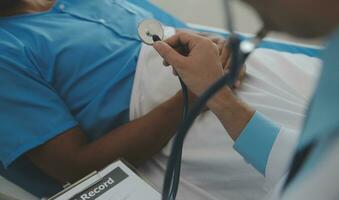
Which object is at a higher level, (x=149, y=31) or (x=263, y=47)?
(x=149, y=31)

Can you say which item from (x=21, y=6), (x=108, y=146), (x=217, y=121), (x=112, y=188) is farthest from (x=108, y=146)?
(x=21, y=6)

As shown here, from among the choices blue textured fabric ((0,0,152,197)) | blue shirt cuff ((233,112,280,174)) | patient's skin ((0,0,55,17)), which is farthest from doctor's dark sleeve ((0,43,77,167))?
blue shirt cuff ((233,112,280,174))

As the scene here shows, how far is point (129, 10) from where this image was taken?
140 centimetres

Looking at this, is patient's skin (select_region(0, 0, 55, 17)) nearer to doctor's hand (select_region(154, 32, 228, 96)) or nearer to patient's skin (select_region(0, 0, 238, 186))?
patient's skin (select_region(0, 0, 238, 186))

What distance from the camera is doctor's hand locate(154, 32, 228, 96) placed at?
0.93m

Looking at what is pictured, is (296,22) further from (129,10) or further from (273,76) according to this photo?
(129,10)

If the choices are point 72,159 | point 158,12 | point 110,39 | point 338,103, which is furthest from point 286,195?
point 158,12

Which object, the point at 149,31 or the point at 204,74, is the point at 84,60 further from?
the point at 204,74

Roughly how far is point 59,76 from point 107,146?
0.24m

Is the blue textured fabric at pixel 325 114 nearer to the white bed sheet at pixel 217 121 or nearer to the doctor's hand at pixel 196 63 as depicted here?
the doctor's hand at pixel 196 63

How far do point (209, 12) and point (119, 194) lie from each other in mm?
1407

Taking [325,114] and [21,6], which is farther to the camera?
[21,6]

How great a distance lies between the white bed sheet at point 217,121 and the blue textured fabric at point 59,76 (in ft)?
0.20

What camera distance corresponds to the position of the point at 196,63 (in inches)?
37.0
